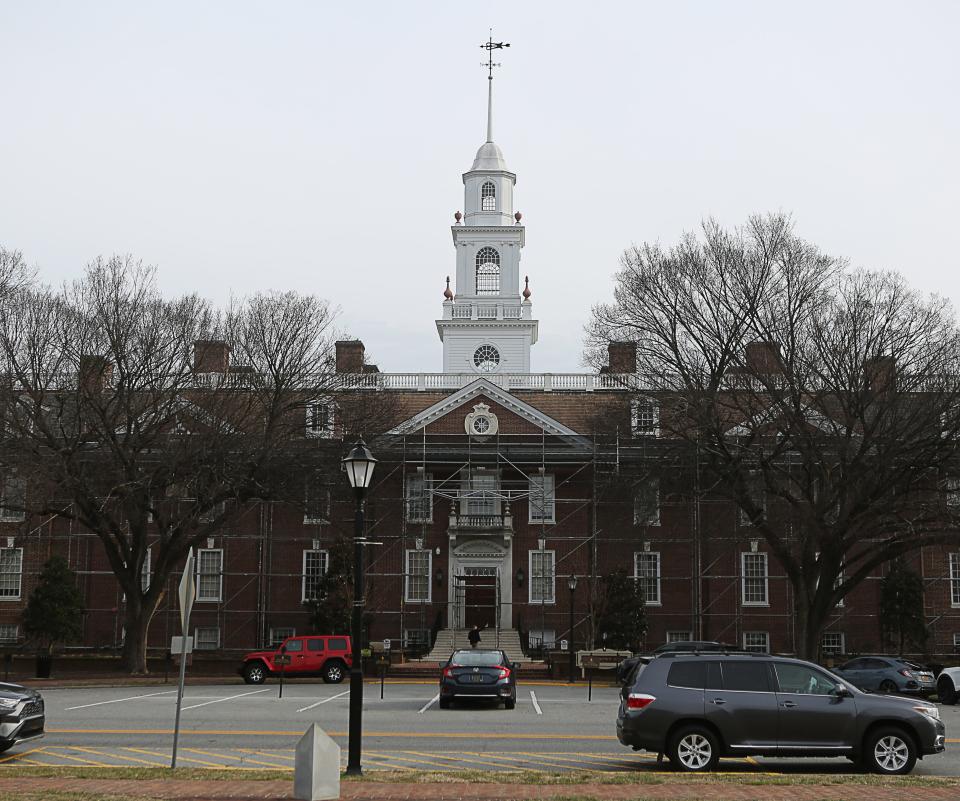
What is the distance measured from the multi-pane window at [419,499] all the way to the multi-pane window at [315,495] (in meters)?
7.82

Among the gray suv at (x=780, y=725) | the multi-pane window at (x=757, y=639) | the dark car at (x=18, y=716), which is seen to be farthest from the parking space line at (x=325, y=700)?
the multi-pane window at (x=757, y=639)

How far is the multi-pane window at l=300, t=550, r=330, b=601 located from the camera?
50688mm

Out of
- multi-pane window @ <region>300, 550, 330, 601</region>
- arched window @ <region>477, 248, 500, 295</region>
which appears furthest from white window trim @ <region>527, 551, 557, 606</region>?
arched window @ <region>477, 248, 500, 295</region>

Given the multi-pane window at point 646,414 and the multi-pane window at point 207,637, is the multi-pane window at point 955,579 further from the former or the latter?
the multi-pane window at point 207,637

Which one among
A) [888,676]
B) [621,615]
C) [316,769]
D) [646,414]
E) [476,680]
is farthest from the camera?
[621,615]

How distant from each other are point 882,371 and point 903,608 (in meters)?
14.9

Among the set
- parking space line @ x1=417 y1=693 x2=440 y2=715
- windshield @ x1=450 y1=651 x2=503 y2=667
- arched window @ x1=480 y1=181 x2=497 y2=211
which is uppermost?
arched window @ x1=480 y1=181 x2=497 y2=211

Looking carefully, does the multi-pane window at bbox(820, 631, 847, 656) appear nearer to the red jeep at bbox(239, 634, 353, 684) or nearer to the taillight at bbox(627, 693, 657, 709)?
the red jeep at bbox(239, 634, 353, 684)

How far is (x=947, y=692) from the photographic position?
30312 mm

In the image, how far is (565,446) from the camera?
165 ft

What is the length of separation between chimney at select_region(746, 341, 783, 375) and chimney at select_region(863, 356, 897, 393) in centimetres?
256

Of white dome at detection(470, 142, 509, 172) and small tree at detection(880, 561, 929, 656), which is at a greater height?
white dome at detection(470, 142, 509, 172)

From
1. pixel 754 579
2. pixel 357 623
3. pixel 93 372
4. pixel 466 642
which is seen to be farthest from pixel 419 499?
pixel 357 623

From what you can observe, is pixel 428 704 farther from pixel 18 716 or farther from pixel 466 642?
pixel 466 642
